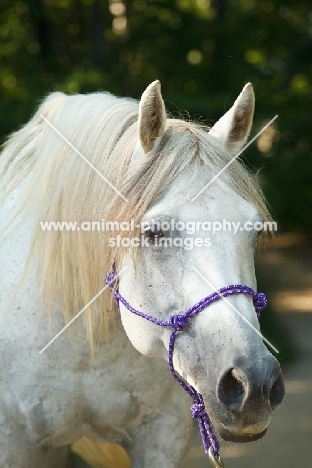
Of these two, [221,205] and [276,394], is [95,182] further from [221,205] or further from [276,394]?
[276,394]

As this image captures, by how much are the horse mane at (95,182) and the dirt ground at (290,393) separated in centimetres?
71

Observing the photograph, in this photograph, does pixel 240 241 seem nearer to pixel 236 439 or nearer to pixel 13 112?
pixel 236 439

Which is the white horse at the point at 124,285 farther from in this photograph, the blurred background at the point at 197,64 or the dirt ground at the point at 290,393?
the blurred background at the point at 197,64

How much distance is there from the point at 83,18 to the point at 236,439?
→ 6649 mm

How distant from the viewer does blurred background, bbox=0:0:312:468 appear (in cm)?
654

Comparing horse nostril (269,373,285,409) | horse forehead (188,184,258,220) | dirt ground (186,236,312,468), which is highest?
horse forehead (188,184,258,220)

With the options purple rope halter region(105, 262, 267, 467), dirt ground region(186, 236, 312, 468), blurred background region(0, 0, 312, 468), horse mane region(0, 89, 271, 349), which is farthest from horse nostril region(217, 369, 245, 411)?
blurred background region(0, 0, 312, 468)

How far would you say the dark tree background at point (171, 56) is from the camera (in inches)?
266

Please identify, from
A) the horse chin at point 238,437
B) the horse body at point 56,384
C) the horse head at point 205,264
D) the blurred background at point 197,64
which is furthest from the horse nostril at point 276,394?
the blurred background at point 197,64

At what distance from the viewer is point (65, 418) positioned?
2.44 meters

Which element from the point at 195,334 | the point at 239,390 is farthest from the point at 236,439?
the point at 195,334

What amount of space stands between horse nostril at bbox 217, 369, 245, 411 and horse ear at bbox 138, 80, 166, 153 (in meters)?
0.74

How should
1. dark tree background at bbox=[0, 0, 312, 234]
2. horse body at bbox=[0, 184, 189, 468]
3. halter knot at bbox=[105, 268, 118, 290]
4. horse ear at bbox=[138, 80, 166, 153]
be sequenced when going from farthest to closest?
dark tree background at bbox=[0, 0, 312, 234], horse body at bbox=[0, 184, 189, 468], halter knot at bbox=[105, 268, 118, 290], horse ear at bbox=[138, 80, 166, 153]

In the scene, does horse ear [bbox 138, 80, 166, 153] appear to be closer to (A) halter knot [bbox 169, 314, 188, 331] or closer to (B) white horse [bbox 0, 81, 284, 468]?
(B) white horse [bbox 0, 81, 284, 468]
